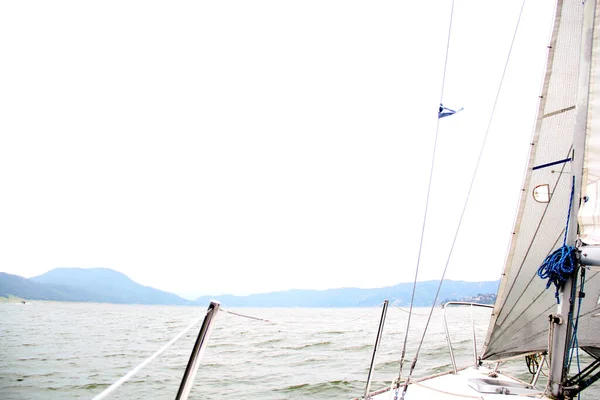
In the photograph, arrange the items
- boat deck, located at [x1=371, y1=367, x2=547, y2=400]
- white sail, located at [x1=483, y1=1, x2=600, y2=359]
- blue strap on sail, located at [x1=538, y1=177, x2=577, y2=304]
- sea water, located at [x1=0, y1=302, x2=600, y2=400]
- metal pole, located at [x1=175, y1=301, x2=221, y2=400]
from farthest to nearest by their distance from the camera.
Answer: sea water, located at [x1=0, y1=302, x2=600, y2=400] < white sail, located at [x1=483, y1=1, x2=600, y2=359] < boat deck, located at [x1=371, y1=367, x2=547, y2=400] < blue strap on sail, located at [x1=538, y1=177, x2=577, y2=304] < metal pole, located at [x1=175, y1=301, x2=221, y2=400]

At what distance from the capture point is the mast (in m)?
3.42

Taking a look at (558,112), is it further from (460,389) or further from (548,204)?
(460,389)

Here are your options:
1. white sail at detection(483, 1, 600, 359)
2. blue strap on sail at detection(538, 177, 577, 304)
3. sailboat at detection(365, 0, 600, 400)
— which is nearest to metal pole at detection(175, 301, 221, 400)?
sailboat at detection(365, 0, 600, 400)

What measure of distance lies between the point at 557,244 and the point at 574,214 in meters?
0.58

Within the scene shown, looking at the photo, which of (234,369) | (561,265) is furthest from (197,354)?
(234,369)

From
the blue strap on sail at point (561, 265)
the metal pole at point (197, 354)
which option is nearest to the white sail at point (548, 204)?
the blue strap on sail at point (561, 265)

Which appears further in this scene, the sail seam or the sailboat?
the sail seam

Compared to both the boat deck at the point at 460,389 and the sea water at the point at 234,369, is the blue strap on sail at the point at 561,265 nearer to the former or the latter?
the boat deck at the point at 460,389

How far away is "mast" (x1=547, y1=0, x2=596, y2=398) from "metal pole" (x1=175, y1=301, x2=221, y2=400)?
3150mm

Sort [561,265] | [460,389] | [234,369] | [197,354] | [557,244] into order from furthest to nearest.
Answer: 1. [234,369]
2. [557,244]
3. [460,389]
4. [561,265]
5. [197,354]

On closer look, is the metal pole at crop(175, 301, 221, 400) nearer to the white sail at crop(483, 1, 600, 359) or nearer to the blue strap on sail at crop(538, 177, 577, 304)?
the blue strap on sail at crop(538, 177, 577, 304)

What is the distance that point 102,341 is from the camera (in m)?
18.3

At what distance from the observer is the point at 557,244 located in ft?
13.4

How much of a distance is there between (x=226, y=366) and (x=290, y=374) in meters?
2.24
